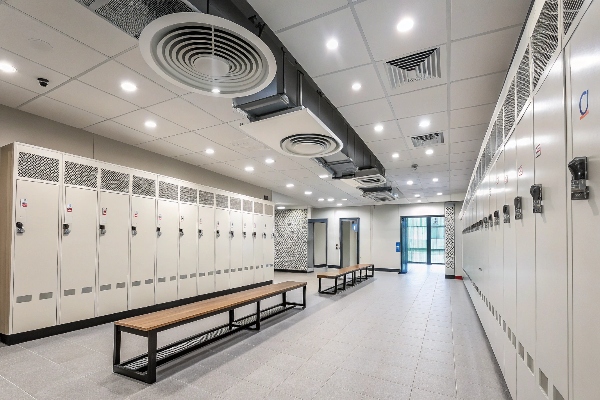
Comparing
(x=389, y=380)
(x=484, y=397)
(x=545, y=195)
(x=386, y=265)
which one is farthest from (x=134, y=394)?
(x=386, y=265)

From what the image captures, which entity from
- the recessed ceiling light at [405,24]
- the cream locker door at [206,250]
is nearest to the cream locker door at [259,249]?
the cream locker door at [206,250]

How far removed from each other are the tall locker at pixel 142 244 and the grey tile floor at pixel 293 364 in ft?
2.96

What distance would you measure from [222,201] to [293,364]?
17.1ft

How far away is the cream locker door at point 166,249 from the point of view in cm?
595

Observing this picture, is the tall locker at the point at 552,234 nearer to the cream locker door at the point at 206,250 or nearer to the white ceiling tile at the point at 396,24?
the white ceiling tile at the point at 396,24

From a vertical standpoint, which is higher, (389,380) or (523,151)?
(523,151)

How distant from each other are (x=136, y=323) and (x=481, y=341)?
4.39 metres

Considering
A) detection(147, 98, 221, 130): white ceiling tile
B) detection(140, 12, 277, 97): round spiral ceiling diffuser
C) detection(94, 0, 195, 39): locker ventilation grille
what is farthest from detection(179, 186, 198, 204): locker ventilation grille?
detection(94, 0, 195, 39): locker ventilation grille

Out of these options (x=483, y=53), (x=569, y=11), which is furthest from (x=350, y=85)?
(x=569, y=11)

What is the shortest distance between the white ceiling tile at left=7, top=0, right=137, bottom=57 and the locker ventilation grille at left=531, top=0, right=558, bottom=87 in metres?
2.99

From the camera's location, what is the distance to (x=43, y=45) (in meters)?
2.78

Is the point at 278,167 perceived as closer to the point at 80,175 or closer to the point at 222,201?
the point at 222,201

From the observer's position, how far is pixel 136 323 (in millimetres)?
3078

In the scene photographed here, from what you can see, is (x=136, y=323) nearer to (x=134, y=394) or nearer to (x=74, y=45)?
(x=134, y=394)
